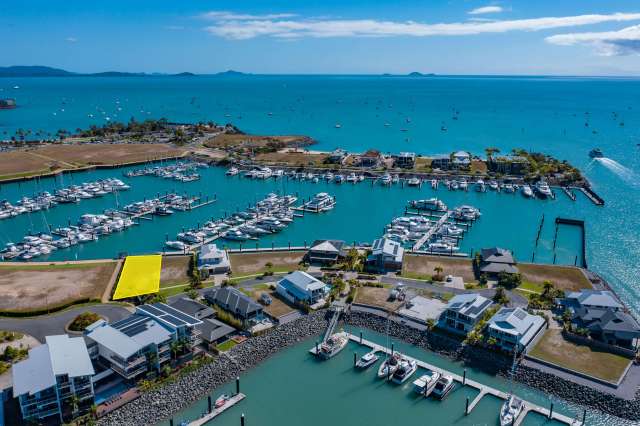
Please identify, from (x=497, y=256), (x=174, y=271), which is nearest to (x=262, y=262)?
(x=174, y=271)

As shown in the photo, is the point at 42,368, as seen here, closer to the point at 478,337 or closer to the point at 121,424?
the point at 121,424

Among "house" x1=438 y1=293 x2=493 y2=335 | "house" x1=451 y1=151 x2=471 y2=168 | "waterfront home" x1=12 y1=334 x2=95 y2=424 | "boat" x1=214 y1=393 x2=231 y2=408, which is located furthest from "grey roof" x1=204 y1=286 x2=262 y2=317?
"house" x1=451 y1=151 x2=471 y2=168

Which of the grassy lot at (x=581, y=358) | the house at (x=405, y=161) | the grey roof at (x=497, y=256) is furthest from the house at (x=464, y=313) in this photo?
the house at (x=405, y=161)

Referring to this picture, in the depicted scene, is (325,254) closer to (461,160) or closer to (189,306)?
(189,306)

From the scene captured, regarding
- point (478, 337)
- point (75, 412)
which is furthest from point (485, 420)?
point (75, 412)

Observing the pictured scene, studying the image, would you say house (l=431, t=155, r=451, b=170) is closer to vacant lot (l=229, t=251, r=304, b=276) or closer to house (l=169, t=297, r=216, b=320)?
vacant lot (l=229, t=251, r=304, b=276)
